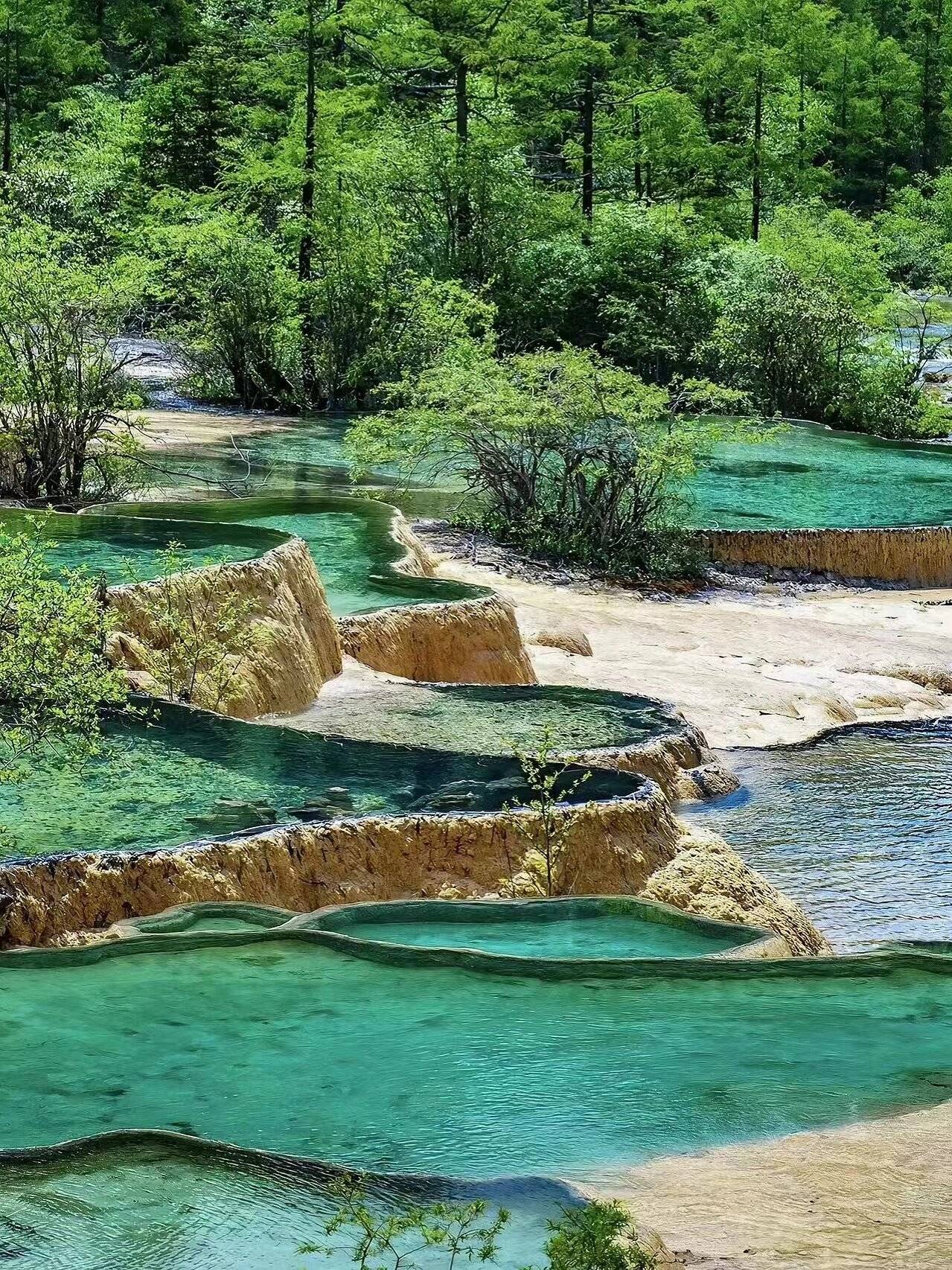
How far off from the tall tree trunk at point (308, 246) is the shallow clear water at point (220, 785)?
69.5 ft

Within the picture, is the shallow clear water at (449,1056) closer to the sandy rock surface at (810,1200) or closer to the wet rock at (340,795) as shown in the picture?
the sandy rock surface at (810,1200)

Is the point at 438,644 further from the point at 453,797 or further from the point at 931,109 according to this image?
the point at 931,109

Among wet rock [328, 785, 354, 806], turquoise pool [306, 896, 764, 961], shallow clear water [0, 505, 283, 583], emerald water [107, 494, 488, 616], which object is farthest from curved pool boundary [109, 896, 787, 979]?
emerald water [107, 494, 488, 616]

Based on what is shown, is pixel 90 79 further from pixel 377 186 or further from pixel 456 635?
pixel 456 635

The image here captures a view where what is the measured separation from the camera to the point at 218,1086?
552cm

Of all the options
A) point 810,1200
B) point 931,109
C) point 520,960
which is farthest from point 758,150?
point 810,1200

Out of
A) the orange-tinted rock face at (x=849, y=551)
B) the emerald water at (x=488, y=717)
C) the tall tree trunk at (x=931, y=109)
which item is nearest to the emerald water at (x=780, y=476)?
the orange-tinted rock face at (x=849, y=551)

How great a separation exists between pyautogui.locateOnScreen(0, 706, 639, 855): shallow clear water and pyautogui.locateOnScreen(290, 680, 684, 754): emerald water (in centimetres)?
52

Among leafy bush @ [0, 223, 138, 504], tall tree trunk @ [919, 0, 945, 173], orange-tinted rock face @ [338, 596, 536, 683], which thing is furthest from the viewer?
tall tree trunk @ [919, 0, 945, 173]

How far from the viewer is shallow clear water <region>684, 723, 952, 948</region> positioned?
9.94 metres

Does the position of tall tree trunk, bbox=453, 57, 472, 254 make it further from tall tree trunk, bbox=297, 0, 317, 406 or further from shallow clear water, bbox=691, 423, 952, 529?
shallow clear water, bbox=691, 423, 952, 529

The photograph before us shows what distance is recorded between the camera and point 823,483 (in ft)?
80.3

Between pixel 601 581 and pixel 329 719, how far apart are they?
768 cm

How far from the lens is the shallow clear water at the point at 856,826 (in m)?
9.94
